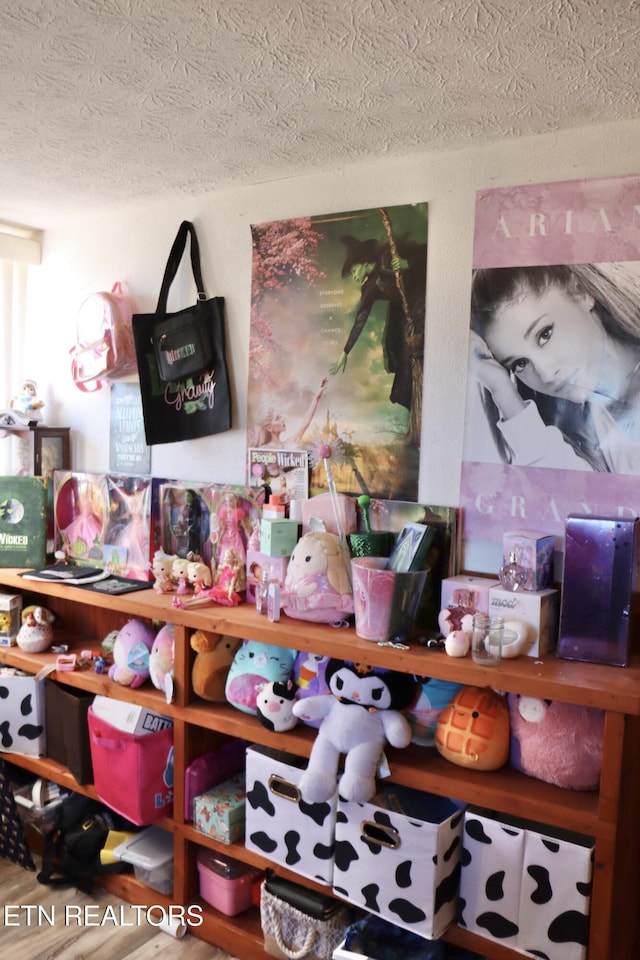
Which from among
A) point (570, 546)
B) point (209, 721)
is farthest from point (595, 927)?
point (209, 721)

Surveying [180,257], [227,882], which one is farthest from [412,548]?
[180,257]

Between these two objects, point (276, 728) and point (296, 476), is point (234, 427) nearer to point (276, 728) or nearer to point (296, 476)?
point (296, 476)

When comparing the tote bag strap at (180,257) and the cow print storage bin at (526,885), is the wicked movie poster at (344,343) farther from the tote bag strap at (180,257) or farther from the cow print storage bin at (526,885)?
the cow print storage bin at (526,885)

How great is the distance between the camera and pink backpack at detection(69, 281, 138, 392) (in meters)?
2.54

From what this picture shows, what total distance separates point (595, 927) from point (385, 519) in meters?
1.01

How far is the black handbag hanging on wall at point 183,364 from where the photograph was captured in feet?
7.70

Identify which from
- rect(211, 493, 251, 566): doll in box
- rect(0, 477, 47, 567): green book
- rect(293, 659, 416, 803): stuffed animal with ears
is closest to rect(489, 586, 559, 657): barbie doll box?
rect(293, 659, 416, 803): stuffed animal with ears

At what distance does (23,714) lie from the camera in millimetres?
2438

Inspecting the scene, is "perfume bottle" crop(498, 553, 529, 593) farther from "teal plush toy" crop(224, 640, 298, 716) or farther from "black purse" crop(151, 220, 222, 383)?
"black purse" crop(151, 220, 222, 383)

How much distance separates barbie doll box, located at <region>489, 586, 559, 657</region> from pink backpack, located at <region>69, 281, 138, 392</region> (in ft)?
4.78

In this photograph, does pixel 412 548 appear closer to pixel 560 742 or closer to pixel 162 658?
pixel 560 742

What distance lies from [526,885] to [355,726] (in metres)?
0.47

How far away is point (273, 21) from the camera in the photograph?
1334 millimetres

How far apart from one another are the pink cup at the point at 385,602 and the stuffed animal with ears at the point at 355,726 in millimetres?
91
